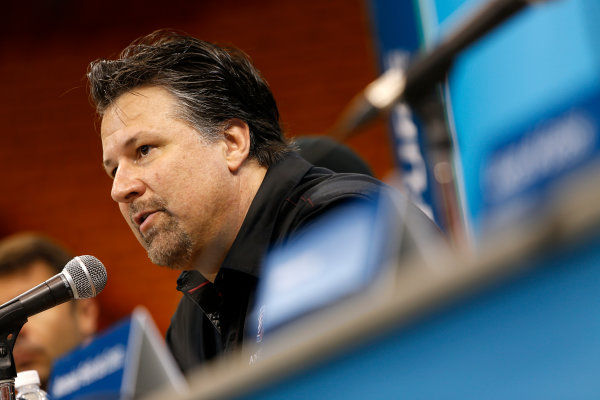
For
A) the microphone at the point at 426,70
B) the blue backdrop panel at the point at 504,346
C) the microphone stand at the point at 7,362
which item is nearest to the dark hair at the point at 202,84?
the microphone stand at the point at 7,362

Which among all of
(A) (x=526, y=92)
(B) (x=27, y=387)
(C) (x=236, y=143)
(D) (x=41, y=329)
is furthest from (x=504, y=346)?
(D) (x=41, y=329)

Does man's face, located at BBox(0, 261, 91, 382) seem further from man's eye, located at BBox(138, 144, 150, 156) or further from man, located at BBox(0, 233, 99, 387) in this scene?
man's eye, located at BBox(138, 144, 150, 156)

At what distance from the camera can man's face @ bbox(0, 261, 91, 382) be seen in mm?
1993

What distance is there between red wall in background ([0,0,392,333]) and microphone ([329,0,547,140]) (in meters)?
2.97

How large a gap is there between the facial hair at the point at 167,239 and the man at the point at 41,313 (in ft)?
2.23

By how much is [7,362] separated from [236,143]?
67 centimetres

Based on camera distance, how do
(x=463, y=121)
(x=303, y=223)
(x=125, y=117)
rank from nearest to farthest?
(x=303, y=223)
(x=125, y=117)
(x=463, y=121)

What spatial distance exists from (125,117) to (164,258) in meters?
0.31

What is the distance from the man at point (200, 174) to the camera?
4.45 ft

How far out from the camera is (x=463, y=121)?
2057 millimetres

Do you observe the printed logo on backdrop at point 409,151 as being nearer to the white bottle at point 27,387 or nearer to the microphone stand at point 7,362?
the white bottle at point 27,387

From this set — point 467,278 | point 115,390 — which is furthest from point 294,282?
point 115,390

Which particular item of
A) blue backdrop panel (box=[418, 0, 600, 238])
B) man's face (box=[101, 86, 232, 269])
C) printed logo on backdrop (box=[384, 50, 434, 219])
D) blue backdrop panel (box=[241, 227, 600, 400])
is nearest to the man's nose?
man's face (box=[101, 86, 232, 269])

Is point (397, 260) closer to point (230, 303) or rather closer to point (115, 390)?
point (115, 390)
